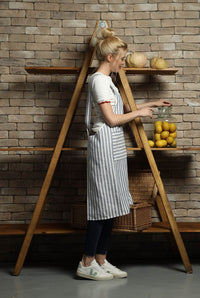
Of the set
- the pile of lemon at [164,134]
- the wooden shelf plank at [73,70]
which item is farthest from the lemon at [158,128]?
the wooden shelf plank at [73,70]

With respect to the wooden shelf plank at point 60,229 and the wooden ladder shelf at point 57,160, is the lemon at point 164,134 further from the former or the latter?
the wooden shelf plank at point 60,229

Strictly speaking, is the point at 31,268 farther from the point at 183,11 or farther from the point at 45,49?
the point at 183,11

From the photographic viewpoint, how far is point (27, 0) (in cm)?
338

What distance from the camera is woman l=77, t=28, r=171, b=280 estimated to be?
2.64m

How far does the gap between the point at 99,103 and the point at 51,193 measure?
102 cm

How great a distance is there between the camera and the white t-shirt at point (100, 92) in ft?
8.58

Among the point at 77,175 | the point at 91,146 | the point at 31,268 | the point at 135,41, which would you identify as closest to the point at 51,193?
the point at 77,175

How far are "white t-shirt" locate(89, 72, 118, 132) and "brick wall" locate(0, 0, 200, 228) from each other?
670 mm

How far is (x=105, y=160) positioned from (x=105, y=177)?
0.35 feet

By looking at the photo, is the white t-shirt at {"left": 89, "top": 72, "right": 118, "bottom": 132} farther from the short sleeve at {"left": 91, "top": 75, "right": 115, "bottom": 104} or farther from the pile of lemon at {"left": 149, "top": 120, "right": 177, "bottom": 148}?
the pile of lemon at {"left": 149, "top": 120, "right": 177, "bottom": 148}

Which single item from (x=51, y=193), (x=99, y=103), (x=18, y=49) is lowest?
(x=51, y=193)

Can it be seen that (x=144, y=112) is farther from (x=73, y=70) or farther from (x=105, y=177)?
(x=73, y=70)

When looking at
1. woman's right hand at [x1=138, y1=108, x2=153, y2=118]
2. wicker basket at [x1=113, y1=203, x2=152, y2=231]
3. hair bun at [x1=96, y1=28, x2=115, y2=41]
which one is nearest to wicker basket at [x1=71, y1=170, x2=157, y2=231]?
wicker basket at [x1=113, y1=203, x2=152, y2=231]

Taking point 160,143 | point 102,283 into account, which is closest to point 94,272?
point 102,283
